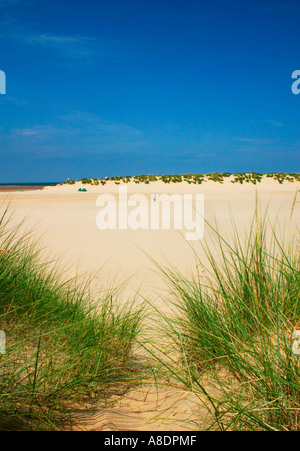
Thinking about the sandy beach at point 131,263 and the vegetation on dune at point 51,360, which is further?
the sandy beach at point 131,263

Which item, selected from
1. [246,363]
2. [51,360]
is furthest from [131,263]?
[246,363]

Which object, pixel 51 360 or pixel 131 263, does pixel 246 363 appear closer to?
pixel 51 360

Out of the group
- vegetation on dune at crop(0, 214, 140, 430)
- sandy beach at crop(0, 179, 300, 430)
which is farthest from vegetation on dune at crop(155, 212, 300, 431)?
vegetation on dune at crop(0, 214, 140, 430)

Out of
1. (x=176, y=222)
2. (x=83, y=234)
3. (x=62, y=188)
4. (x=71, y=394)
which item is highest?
(x=62, y=188)

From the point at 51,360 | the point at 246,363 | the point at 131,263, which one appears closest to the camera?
the point at 246,363

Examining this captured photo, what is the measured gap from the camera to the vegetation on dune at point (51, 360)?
4.82 ft

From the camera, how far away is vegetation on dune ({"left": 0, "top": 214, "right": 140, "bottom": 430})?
1470mm

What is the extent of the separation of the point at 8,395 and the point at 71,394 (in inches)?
11.4

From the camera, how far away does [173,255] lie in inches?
265

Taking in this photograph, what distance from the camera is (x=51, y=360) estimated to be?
168cm

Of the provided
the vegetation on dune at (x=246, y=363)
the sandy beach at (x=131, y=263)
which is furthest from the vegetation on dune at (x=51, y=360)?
the vegetation on dune at (x=246, y=363)

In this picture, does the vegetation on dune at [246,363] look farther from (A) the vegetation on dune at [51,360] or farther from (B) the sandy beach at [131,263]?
(A) the vegetation on dune at [51,360]
